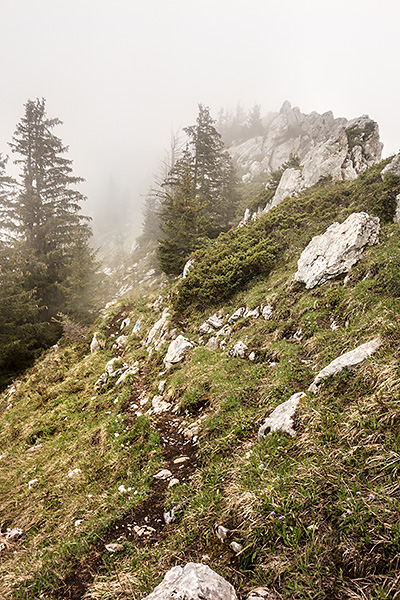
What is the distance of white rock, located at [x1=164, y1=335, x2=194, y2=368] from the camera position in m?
9.87

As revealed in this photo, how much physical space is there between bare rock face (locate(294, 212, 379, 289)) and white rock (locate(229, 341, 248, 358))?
132 inches

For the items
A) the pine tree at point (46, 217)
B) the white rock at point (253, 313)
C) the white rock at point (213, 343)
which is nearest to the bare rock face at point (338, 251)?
the white rock at point (253, 313)

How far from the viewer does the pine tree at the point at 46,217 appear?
18641 mm

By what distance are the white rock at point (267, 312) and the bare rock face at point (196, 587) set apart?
7.38 m

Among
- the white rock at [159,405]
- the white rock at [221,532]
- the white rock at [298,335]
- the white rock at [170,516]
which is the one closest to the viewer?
the white rock at [221,532]

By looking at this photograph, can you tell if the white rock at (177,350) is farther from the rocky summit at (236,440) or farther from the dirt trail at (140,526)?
the dirt trail at (140,526)

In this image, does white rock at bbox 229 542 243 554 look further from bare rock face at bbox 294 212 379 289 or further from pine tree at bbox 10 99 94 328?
pine tree at bbox 10 99 94 328

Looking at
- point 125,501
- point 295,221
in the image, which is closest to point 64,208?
point 295,221

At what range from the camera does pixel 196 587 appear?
2447 millimetres

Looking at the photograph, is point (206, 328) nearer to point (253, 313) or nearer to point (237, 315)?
point (237, 315)

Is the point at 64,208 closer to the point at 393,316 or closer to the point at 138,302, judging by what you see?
the point at 138,302

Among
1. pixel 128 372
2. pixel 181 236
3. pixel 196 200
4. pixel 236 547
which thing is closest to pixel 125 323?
pixel 128 372

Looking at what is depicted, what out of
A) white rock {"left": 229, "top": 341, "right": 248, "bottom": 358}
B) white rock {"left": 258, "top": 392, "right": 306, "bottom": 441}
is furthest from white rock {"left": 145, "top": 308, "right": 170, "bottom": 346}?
white rock {"left": 258, "top": 392, "right": 306, "bottom": 441}

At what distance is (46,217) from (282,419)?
23.1m
